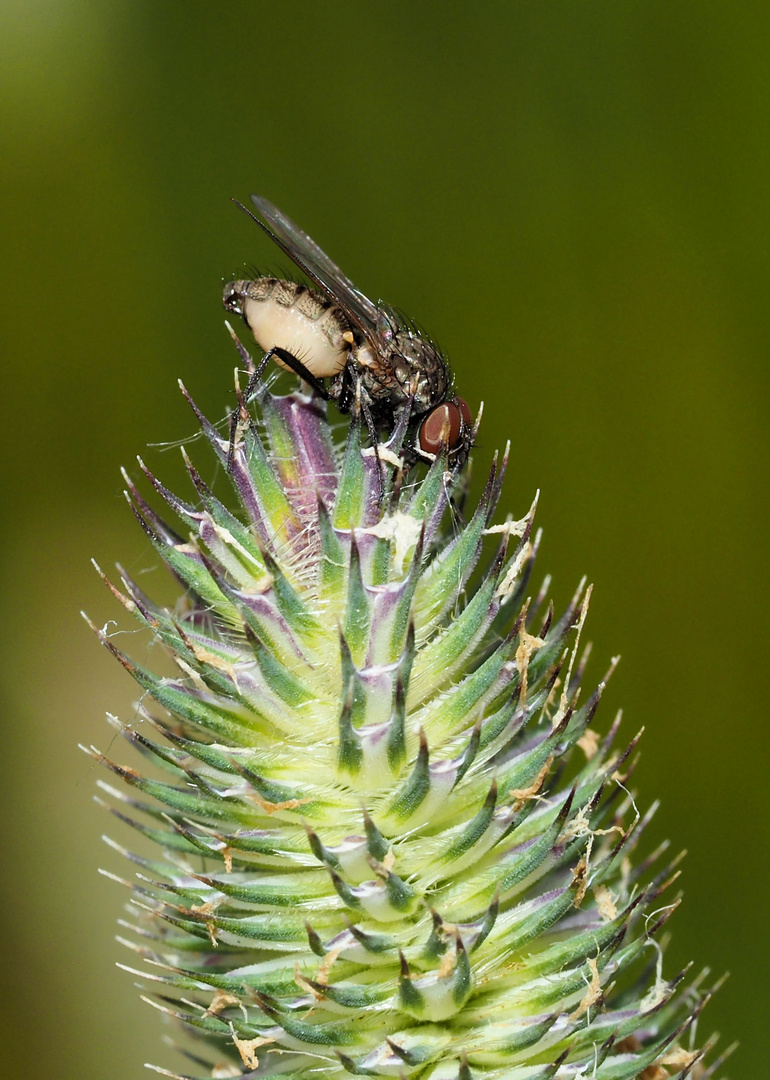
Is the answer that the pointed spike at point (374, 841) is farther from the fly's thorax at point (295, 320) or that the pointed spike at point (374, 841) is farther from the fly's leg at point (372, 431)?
the fly's thorax at point (295, 320)

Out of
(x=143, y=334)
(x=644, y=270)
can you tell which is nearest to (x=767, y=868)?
(x=644, y=270)

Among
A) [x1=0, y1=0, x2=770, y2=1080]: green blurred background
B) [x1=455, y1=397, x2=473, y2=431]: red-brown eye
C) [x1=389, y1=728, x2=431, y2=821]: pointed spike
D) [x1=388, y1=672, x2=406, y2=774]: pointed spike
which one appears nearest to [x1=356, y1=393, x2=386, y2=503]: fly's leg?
[x1=455, y1=397, x2=473, y2=431]: red-brown eye

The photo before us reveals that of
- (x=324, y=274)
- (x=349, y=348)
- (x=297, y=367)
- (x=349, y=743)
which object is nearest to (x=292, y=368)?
(x=297, y=367)

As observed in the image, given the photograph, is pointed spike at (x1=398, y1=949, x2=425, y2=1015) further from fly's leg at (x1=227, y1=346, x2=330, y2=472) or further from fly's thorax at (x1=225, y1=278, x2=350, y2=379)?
fly's thorax at (x1=225, y1=278, x2=350, y2=379)

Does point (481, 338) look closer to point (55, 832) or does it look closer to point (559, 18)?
point (559, 18)

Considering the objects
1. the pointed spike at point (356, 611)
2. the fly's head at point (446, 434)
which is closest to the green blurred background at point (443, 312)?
the fly's head at point (446, 434)

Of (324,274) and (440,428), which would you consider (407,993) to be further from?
(324,274)
